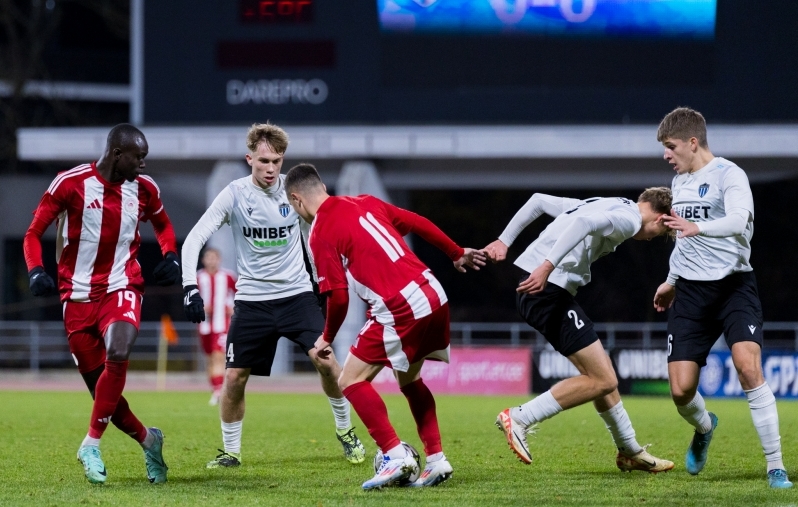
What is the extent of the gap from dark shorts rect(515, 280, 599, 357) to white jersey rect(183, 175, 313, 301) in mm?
1882

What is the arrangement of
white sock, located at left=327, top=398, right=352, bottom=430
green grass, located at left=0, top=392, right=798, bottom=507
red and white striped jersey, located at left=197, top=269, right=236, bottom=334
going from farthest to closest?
red and white striped jersey, located at left=197, top=269, right=236, bottom=334
white sock, located at left=327, top=398, right=352, bottom=430
green grass, located at left=0, top=392, right=798, bottom=507

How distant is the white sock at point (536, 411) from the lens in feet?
24.3

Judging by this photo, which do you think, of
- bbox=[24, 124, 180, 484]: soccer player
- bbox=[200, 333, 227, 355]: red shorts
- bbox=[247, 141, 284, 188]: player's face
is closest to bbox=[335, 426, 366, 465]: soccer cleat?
bbox=[24, 124, 180, 484]: soccer player

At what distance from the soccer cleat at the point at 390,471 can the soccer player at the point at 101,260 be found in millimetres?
1448

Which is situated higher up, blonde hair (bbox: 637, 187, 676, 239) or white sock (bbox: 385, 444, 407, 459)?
blonde hair (bbox: 637, 187, 676, 239)

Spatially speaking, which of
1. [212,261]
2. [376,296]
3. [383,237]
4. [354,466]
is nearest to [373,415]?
[376,296]

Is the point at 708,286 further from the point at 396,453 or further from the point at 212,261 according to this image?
the point at 212,261

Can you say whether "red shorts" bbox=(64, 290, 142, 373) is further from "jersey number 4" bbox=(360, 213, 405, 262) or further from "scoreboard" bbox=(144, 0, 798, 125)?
"scoreboard" bbox=(144, 0, 798, 125)

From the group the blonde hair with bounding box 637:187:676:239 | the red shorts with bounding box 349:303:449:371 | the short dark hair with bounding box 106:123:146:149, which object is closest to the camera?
the red shorts with bounding box 349:303:449:371

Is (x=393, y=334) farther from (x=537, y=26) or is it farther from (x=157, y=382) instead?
(x=157, y=382)

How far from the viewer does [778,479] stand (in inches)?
271

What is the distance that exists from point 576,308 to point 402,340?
131 centimetres

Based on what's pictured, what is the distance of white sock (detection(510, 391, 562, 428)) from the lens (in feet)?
24.3

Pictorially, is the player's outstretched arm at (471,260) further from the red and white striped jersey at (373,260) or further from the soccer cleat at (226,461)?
the soccer cleat at (226,461)
